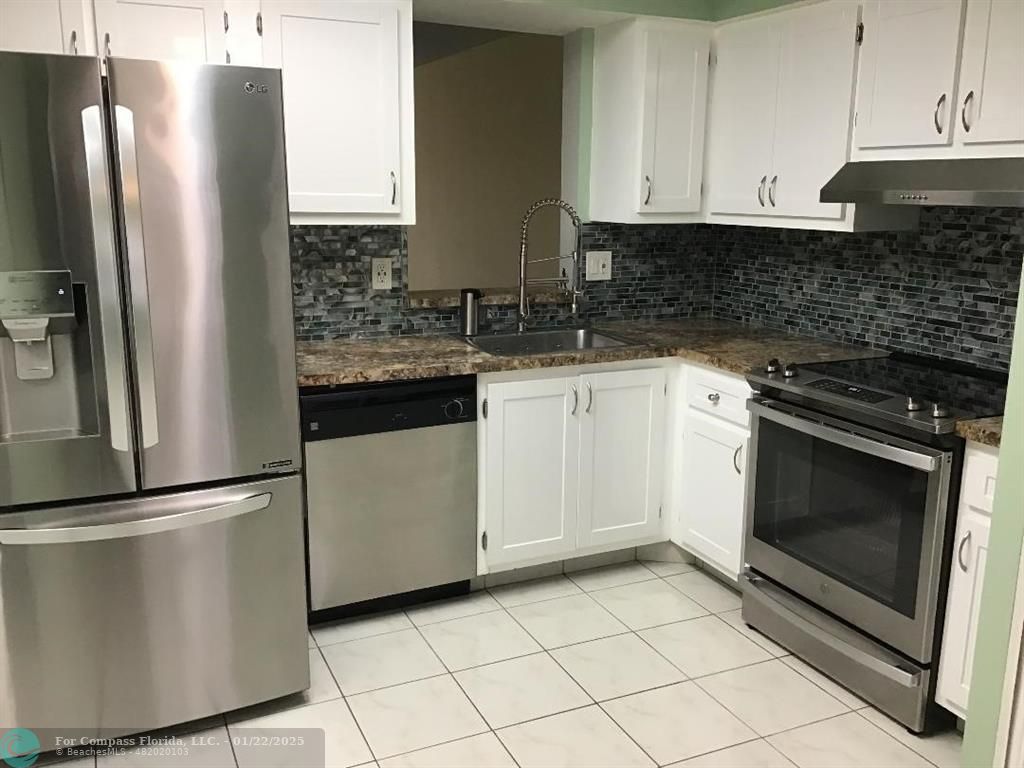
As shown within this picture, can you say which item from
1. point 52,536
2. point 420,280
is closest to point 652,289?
point 420,280

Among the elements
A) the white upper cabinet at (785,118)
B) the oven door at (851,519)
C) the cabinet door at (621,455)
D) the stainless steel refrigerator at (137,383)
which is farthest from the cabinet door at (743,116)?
the stainless steel refrigerator at (137,383)

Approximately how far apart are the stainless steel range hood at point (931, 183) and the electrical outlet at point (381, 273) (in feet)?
4.96

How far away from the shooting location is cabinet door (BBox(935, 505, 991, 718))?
217 cm

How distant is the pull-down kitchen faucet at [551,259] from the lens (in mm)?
3309

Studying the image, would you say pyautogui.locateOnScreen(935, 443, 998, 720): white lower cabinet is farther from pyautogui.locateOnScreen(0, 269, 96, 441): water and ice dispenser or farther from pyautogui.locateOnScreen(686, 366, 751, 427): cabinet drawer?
pyautogui.locateOnScreen(0, 269, 96, 441): water and ice dispenser

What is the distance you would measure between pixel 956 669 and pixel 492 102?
281 cm

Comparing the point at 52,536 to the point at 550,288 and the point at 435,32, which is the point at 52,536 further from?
the point at 435,32

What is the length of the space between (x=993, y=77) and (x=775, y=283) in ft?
4.31

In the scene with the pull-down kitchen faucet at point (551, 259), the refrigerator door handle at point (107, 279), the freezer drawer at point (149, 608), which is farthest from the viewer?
the pull-down kitchen faucet at point (551, 259)

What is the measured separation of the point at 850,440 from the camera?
8.03 ft

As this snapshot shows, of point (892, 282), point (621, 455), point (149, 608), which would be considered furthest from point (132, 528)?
point (892, 282)

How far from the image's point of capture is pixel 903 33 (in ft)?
8.38

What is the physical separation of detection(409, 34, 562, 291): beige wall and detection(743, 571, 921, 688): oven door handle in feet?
5.08

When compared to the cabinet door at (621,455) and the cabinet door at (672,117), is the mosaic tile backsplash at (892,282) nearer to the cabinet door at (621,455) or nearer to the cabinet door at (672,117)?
the cabinet door at (672,117)
